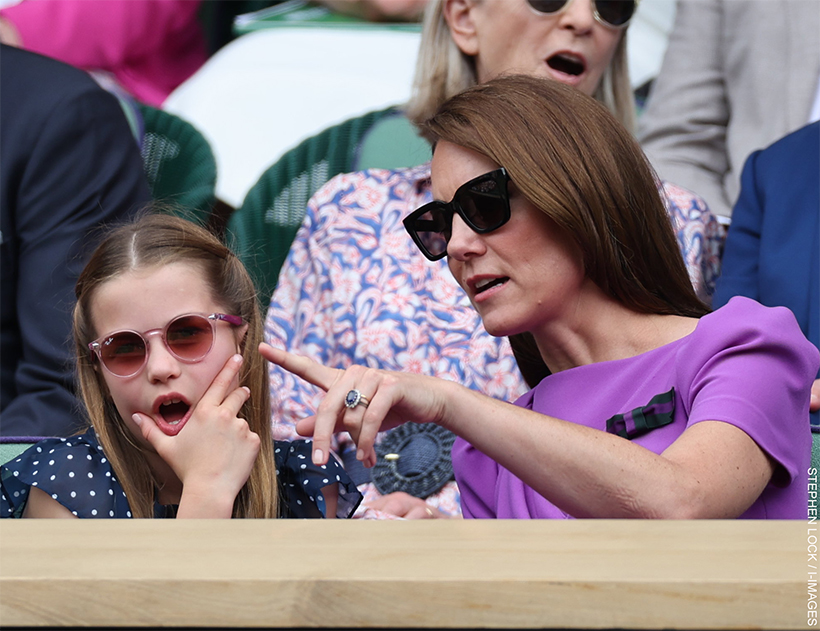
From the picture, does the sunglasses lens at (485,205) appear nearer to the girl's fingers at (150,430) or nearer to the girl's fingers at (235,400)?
the girl's fingers at (235,400)

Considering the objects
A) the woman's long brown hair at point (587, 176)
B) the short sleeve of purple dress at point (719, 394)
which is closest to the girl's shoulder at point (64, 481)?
the short sleeve of purple dress at point (719, 394)

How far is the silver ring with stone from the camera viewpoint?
1.09 m

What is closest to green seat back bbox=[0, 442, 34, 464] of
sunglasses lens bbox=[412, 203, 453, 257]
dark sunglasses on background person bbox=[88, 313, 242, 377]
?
dark sunglasses on background person bbox=[88, 313, 242, 377]

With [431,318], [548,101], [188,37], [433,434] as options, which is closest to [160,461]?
[433,434]

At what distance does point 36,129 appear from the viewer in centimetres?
228

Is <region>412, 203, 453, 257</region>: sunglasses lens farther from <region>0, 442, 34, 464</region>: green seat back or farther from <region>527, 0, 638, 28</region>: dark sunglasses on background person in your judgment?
<region>527, 0, 638, 28</region>: dark sunglasses on background person

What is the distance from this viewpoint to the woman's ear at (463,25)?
2434 millimetres

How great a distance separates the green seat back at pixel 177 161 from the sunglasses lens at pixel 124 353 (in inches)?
41.1

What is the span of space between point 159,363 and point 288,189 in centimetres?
127

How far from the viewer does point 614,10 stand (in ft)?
7.59

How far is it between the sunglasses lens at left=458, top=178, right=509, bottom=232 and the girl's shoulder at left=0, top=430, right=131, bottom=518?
27.9 inches

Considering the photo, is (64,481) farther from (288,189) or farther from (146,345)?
(288,189)

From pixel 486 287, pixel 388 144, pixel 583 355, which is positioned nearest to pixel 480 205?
pixel 486 287

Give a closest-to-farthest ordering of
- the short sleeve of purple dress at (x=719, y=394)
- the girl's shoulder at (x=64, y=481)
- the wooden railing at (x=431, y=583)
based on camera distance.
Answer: the wooden railing at (x=431, y=583), the short sleeve of purple dress at (x=719, y=394), the girl's shoulder at (x=64, y=481)
